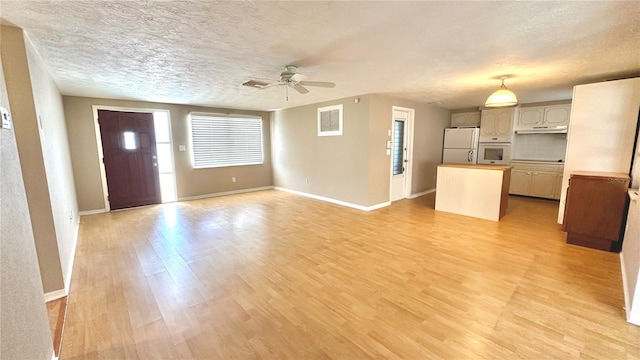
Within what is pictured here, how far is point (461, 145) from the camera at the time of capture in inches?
280

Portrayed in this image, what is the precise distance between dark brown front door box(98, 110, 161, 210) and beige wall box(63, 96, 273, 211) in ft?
0.62

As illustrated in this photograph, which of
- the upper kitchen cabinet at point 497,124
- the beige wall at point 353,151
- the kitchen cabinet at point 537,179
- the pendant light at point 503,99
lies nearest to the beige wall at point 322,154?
the beige wall at point 353,151

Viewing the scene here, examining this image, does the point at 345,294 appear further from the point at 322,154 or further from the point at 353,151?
the point at 322,154

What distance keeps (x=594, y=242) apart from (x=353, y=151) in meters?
3.86

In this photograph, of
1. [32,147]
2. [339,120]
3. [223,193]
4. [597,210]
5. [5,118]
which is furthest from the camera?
[223,193]

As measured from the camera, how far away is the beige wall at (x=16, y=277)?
3.90 ft

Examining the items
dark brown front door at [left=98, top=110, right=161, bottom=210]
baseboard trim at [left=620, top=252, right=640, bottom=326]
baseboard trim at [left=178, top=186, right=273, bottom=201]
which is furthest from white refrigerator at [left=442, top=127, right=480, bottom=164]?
dark brown front door at [left=98, top=110, right=161, bottom=210]

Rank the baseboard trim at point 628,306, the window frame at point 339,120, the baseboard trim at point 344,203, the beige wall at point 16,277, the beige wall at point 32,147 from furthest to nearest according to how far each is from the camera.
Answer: the window frame at point 339,120 → the baseboard trim at point 344,203 → the beige wall at point 32,147 → the baseboard trim at point 628,306 → the beige wall at point 16,277

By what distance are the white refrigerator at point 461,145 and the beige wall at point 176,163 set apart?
17.3 feet

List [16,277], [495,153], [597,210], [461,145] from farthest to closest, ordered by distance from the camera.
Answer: [461,145]
[495,153]
[597,210]
[16,277]

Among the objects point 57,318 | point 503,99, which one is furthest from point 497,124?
point 57,318

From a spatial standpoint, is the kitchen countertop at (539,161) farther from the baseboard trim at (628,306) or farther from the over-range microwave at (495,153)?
the baseboard trim at (628,306)

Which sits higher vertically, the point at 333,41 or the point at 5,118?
the point at 333,41

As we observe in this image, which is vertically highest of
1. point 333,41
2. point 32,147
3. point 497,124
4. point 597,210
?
point 333,41
